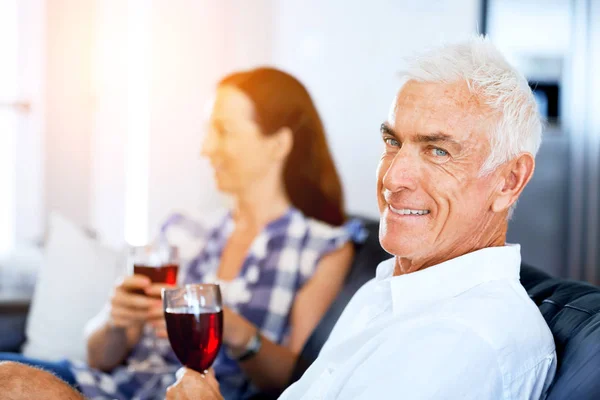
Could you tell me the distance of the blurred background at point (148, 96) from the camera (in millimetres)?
4113

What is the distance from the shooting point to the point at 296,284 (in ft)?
7.11

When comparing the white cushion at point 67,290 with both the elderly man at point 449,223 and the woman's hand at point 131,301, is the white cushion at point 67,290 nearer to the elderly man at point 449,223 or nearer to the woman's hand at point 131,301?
the woman's hand at point 131,301

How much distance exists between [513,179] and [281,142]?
1.19 m

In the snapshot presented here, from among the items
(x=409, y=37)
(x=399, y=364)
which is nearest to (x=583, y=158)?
(x=409, y=37)

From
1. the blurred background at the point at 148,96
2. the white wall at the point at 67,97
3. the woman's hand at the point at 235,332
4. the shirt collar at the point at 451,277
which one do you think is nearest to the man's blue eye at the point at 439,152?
the shirt collar at the point at 451,277

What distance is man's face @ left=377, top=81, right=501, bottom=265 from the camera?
1.18 m

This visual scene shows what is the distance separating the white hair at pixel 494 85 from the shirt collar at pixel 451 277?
13 cm

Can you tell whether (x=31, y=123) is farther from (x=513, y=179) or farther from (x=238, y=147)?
(x=513, y=179)

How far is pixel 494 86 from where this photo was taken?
1.18m

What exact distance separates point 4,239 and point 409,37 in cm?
243

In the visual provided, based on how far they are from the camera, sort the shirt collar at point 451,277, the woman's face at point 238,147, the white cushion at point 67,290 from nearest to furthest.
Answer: the shirt collar at point 451,277 → the woman's face at point 238,147 → the white cushion at point 67,290

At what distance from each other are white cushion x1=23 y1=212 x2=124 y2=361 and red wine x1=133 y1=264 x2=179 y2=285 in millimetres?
997

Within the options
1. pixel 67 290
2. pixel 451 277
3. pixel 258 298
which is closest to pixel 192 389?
pixel 451 277

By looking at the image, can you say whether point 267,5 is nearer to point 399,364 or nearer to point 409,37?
point 409,37
